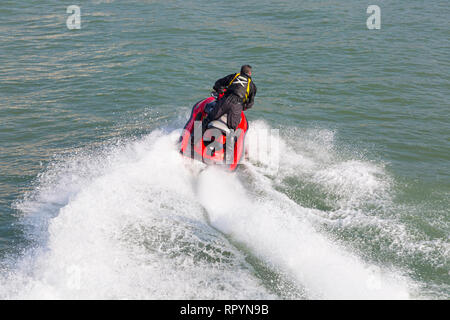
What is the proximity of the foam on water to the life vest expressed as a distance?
130cm

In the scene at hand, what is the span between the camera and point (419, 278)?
18.1 ft

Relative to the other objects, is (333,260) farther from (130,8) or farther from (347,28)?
(130,8)

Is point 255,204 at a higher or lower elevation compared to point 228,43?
lower

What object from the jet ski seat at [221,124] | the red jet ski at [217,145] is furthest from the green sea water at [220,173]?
the jet ski seat at [221,124]

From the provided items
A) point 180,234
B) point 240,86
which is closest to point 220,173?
point 240,86

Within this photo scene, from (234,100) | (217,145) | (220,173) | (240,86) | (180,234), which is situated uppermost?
(240,86)

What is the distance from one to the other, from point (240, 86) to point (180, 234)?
2.70 meters

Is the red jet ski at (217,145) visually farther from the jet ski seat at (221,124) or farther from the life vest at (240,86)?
the life vest at (240,86)

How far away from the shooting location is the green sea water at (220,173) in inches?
213

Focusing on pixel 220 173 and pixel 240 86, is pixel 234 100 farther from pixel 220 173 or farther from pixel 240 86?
pixel 220 173

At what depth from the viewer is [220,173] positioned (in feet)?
24.5

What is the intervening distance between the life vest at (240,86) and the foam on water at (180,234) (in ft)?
4.26

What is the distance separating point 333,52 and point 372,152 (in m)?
5.55
